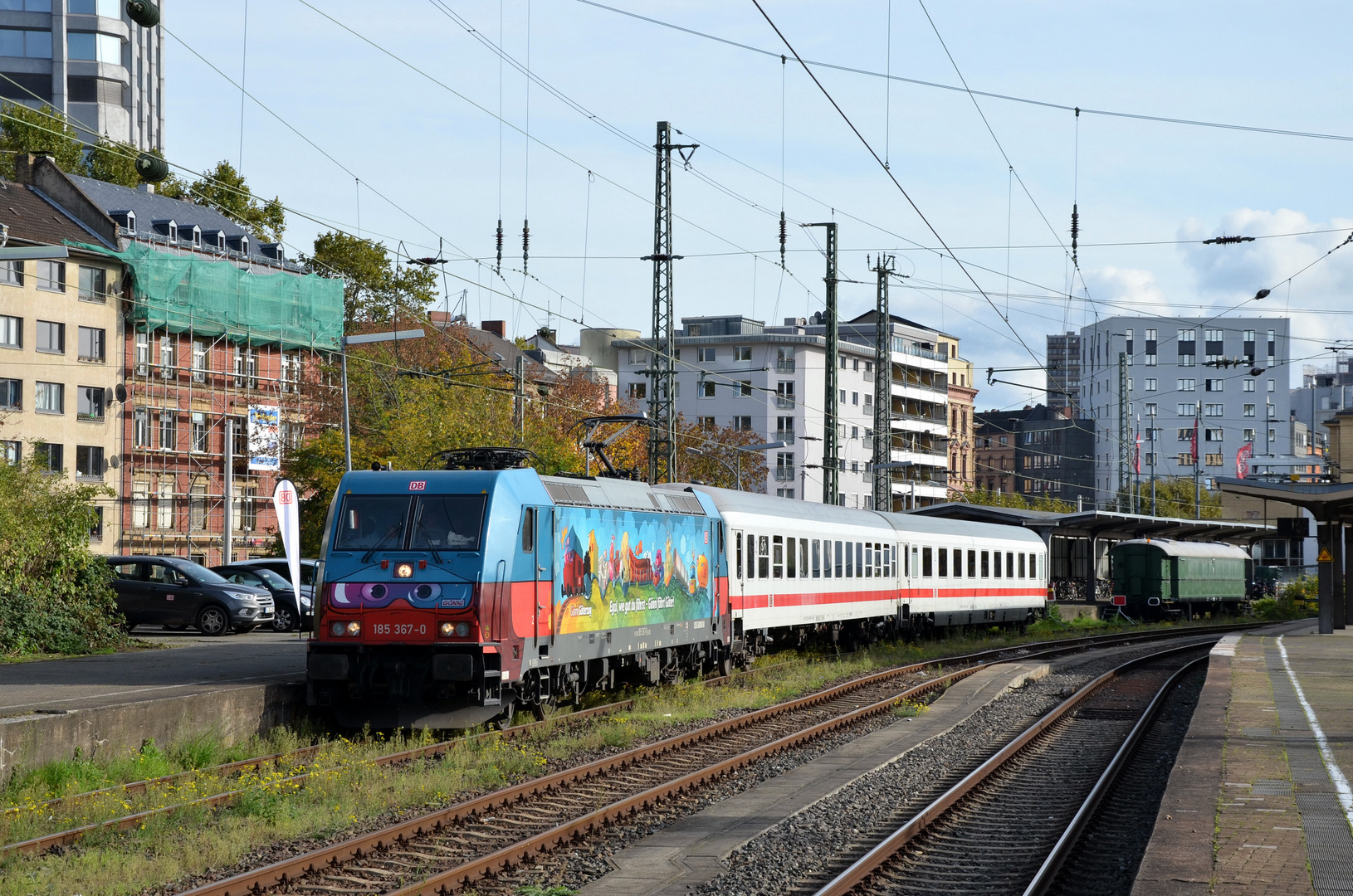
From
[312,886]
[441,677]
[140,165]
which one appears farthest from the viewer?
[140,165]

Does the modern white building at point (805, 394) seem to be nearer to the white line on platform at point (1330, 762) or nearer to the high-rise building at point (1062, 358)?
the high-rise building at point (1062, 358)

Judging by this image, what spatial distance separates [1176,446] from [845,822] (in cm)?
13088

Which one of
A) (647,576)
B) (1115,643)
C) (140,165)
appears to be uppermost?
(140,165)

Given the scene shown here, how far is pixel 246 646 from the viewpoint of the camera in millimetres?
26688

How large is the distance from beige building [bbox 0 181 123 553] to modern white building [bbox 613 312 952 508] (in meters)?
43.9

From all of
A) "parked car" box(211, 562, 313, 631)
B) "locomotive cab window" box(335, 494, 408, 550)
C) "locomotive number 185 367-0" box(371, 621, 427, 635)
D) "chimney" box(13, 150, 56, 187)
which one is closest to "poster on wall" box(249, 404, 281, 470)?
"parked car" box(211, 562, 313, 631)

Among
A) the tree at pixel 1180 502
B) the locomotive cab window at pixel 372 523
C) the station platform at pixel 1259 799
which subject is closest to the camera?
the station platform at pixel 1259 799

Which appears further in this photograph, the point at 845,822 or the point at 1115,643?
the point at 1115,643

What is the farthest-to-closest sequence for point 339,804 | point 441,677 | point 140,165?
A: point 140,165
point 441,677
point 339,804

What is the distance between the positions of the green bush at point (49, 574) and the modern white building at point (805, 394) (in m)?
72.9

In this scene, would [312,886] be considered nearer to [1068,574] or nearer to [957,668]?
[957,668]

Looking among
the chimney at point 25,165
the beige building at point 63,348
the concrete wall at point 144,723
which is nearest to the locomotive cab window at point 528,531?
the concrete wall at point 144,723

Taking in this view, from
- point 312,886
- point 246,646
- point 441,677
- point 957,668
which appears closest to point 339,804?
point 312,886

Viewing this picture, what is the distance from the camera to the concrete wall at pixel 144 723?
13.5 m
